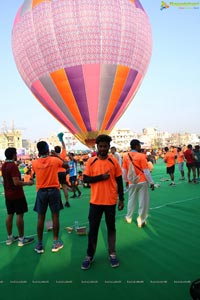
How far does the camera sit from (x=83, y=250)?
3.83 metres

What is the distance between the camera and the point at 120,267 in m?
3.23

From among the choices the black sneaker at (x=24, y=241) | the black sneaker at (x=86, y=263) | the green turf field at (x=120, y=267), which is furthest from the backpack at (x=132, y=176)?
the black sneaker at (x=24, y=241)

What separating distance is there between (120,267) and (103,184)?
107cm

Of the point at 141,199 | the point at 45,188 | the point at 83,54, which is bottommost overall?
the point at 141,199

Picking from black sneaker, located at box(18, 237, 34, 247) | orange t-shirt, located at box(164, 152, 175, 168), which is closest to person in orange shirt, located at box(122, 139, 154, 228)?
black sneaker, located at box(18, 237, 34, 247)

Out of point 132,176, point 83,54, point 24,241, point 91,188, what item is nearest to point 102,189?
point 91,188

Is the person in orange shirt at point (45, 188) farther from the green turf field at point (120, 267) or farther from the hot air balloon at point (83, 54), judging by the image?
the hot air balloon at point (83, 54)

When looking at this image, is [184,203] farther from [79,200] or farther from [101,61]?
[101,61]

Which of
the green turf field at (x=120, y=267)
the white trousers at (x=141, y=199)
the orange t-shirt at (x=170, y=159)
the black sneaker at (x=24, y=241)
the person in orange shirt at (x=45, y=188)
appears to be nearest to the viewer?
the green turf field at (x=120, y=267)

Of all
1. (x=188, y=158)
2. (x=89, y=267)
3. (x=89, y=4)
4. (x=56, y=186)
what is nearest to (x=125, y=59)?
(x=89, y=4)

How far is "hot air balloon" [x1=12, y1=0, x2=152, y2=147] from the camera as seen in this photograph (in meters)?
12.7

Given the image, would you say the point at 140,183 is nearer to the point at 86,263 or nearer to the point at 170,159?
the point at 86,263

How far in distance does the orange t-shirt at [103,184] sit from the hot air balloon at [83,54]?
1079 centimetres

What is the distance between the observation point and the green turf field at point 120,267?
274cm
